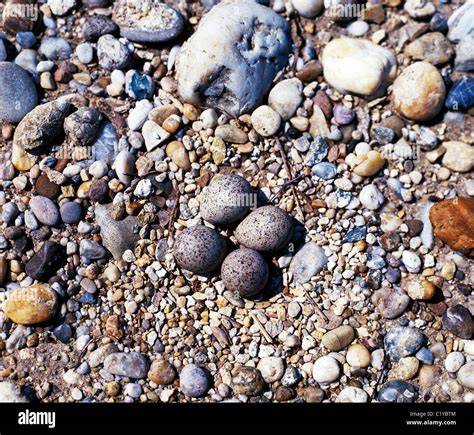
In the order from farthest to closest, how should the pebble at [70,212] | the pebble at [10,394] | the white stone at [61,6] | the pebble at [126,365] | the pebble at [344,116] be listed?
the white stone at [61,6] < the pebble at [344,116] < the pebble at [70,212] < the pebble at [126,365] < the pebble at [10,394]

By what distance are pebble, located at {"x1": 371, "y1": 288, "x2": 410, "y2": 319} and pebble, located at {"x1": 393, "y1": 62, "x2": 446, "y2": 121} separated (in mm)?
1047

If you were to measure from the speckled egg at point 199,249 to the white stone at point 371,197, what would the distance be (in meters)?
0.86

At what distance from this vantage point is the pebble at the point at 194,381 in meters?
3.14

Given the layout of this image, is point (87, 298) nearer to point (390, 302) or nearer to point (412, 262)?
point (390, 302)

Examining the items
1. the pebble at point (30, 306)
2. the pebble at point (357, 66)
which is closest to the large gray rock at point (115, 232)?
the pebble at point (30, 306)

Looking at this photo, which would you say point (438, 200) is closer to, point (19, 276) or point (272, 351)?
point (272, 351)

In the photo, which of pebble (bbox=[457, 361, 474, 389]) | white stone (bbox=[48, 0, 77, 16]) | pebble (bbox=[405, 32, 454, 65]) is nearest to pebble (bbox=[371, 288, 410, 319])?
pebble (bbox=[457, 361, 474, 389])

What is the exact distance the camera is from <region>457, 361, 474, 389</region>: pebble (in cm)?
320

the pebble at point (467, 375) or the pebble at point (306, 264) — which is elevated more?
the pebble at point (306, 264)

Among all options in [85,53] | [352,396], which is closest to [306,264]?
[352,396]

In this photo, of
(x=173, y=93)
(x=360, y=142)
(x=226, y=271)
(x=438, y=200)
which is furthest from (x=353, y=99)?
(x=226, y=271)

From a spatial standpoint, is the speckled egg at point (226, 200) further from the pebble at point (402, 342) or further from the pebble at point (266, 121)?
the pebble at point (402, 342)

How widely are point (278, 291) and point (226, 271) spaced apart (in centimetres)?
35

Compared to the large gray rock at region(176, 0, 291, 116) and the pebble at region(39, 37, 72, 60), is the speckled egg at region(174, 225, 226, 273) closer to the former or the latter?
the large gray rock at region(176, 0, 291, 116)
